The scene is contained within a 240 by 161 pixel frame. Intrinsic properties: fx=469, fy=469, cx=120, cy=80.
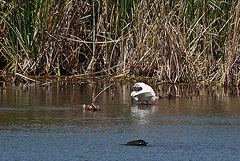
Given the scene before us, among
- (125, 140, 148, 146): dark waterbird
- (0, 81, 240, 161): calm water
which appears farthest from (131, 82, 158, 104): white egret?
(125, 140, 148, 146): dark waterbird

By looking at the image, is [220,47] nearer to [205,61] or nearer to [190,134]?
[205,61]

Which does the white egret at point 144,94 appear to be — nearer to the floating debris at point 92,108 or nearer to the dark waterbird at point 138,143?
the floating debris at point 92,108

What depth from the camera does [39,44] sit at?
380 inches

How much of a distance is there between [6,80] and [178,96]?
3.69 meters

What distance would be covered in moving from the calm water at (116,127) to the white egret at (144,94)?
0.39ft

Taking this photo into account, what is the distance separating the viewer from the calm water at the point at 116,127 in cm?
317

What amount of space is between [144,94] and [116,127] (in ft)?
5.10

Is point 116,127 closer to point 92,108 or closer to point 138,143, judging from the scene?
point 138,143

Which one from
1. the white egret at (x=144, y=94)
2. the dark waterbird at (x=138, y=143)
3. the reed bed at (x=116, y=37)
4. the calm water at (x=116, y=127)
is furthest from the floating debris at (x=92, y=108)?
the reed bed at (x=116, y=37)

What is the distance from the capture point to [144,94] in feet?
18.5

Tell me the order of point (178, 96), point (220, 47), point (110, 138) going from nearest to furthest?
point (110, 138) → point (178, 96) → point (220, 47)

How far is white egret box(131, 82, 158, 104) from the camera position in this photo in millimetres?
5531

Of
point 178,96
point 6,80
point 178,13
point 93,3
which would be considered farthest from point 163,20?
point 6,80

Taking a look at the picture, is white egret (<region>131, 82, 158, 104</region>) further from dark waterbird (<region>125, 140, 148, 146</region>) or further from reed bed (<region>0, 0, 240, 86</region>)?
reed bed (<region>0, 0, 240, 86</region>)
